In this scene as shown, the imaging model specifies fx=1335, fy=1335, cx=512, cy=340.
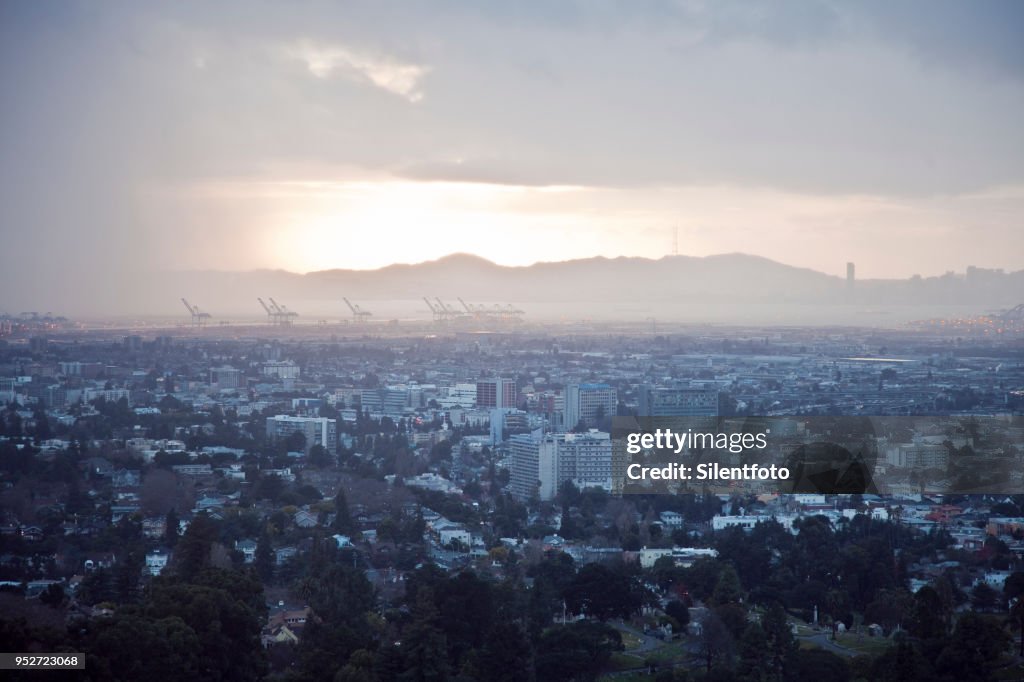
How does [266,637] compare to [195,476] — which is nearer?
[266,637]

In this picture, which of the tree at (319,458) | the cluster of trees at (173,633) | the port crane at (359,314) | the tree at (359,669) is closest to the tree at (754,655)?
the tree at (359,669)

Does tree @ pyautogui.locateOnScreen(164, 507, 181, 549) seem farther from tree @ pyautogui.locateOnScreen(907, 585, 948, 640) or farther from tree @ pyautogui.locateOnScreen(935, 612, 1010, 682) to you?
tree @ pyautogui.locateOnScreen(935, 612, 1010, 682)

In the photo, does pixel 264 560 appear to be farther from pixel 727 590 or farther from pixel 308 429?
pixel 308 429

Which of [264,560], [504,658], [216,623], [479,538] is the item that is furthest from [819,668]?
[479,538]

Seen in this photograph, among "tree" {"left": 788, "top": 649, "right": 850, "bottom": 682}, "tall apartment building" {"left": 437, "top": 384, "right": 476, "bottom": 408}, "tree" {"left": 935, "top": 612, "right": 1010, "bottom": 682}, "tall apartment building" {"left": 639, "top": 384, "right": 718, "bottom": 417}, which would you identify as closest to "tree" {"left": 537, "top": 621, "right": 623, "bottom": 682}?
"tree" {"left": 788, "top": 649, "right": 850, "bottom": 682}

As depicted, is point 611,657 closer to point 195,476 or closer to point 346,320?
point 195,476

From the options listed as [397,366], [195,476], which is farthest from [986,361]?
[195,476]
